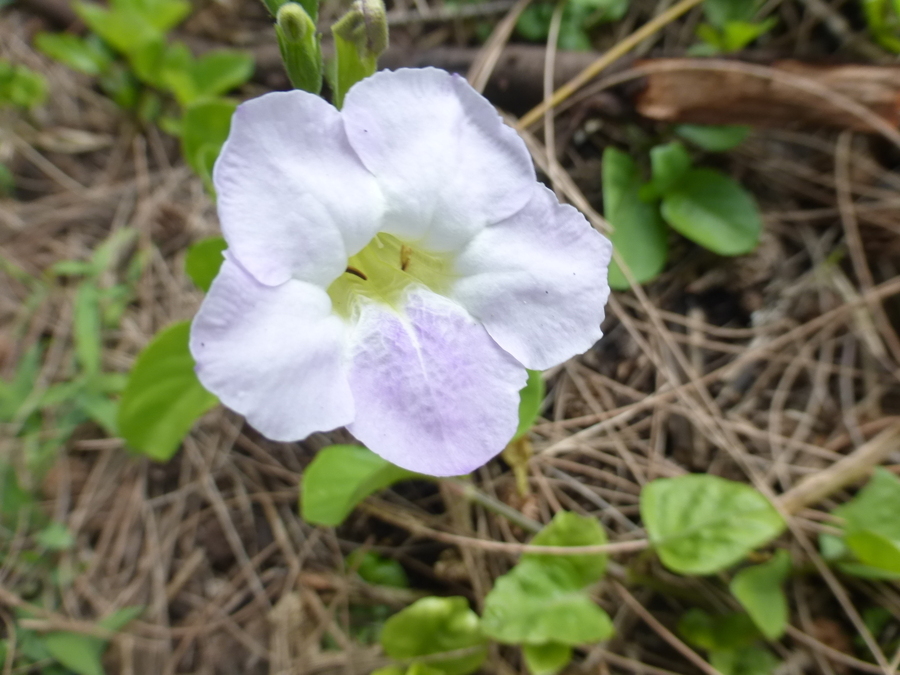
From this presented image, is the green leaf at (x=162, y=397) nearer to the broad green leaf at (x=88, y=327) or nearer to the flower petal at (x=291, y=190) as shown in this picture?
the broad green leaf at (x=88, y=327)

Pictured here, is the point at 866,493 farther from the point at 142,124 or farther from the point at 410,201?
the point at 142,124

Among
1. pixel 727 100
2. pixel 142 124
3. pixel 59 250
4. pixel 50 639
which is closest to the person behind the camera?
pixel 50 639

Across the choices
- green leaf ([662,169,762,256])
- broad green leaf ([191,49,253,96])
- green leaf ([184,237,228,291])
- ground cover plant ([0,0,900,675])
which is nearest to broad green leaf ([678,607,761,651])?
ground cover plant ([0,0,900,675])

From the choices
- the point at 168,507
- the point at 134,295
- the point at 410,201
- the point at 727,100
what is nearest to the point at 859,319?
the point at 727,100

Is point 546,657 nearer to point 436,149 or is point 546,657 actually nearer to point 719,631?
point 719,631

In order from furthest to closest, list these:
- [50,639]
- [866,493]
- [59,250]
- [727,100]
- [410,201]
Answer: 1. [59,250]
2. [727,100]
3. [50,639]
4. [866,493]
5. [410,201]

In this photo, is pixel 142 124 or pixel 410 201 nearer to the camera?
pixel 410 201

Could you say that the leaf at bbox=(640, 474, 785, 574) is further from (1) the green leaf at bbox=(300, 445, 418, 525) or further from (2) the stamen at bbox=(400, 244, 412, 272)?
(2) the stamen at bbox=(400, 244, 412, 272)

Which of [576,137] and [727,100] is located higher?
[727,100]

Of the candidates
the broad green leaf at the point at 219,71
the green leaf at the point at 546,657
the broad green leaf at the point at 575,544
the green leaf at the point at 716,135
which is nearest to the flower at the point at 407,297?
the broad green leaf at the point at 575,544
